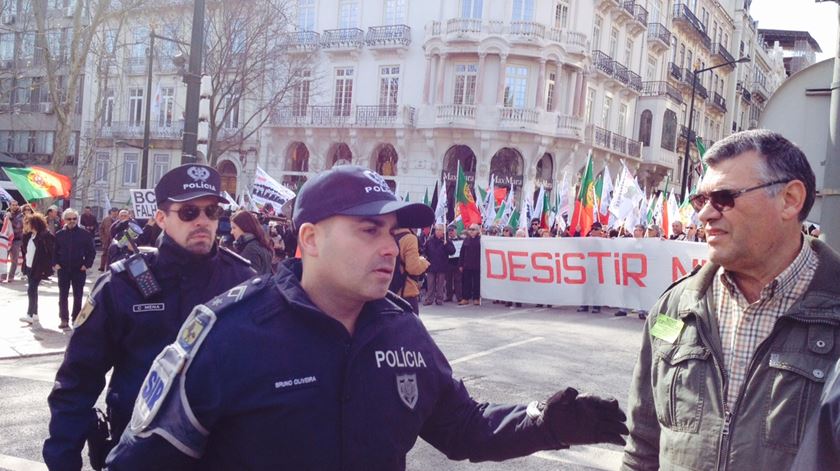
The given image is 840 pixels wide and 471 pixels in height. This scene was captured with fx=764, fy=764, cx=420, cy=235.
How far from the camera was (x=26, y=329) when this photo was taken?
1135 cm

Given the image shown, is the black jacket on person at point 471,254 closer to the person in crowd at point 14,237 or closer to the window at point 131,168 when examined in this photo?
the person in crowd at point 14,237

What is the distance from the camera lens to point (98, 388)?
10.5ft

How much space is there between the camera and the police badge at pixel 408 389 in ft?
7.20

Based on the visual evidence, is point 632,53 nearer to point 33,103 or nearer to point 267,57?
point 267,57

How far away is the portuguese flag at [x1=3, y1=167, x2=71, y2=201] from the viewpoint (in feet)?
59.0

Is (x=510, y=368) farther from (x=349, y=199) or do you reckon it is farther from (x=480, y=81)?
(x=480, y=81)

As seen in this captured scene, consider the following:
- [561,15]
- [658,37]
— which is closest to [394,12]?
[561,15]

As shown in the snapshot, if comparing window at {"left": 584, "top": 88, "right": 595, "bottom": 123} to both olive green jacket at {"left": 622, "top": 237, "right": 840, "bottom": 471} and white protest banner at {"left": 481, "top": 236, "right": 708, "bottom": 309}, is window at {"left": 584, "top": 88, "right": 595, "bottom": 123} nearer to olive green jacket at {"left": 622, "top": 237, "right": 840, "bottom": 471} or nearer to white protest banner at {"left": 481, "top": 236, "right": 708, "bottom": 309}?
white protest banner at {"left": 481, "top": 236, "right": 708, "bottom": 309}

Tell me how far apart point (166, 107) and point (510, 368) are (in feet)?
119

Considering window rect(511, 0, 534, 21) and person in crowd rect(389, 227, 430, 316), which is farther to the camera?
window rect(511, 0, 534, 21)

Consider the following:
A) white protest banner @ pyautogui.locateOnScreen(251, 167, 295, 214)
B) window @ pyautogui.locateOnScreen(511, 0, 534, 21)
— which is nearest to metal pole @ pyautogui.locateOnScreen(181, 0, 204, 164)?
white protest banner @ pyautogui.locateOnScreen(251, 167, 295, 214)

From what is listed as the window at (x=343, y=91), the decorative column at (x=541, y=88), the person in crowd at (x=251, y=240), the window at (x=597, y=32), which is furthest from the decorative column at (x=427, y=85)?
the person in crowd at (x=251, y=240)

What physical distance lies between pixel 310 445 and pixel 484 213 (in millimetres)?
21062

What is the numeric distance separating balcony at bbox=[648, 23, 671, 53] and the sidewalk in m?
34.9
